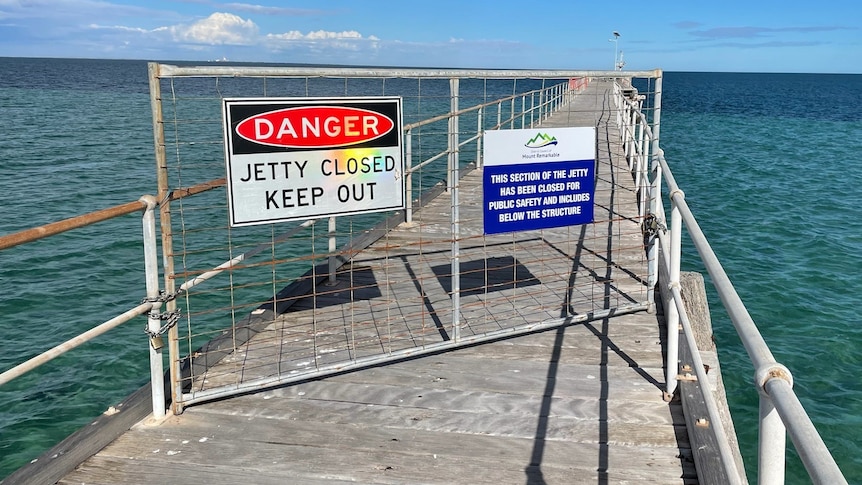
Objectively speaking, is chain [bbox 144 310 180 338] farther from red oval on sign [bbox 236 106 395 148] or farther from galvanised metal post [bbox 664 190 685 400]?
galvanised metal post [bbox 664 190 685 400]

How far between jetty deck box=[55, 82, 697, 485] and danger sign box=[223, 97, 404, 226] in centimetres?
112

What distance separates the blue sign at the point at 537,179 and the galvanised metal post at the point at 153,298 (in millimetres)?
2104

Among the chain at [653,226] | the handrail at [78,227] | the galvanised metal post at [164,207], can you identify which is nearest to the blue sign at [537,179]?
the chain at [653,226]

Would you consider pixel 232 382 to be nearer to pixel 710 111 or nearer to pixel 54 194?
pixel 54 194

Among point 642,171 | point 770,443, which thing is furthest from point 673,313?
point 642,171

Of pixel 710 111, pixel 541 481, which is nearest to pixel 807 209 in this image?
pixel 541 481

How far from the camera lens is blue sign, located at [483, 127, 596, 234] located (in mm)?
4785

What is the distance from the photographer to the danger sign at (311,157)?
12.6ft

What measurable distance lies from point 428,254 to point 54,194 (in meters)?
14.9

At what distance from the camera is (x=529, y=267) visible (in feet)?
23.2

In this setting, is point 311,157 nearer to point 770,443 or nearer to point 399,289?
point 399,289

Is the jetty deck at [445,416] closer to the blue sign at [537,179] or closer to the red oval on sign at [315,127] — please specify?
the blue sign at [537,179]

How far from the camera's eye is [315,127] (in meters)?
3.98

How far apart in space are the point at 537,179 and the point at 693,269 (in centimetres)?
809
